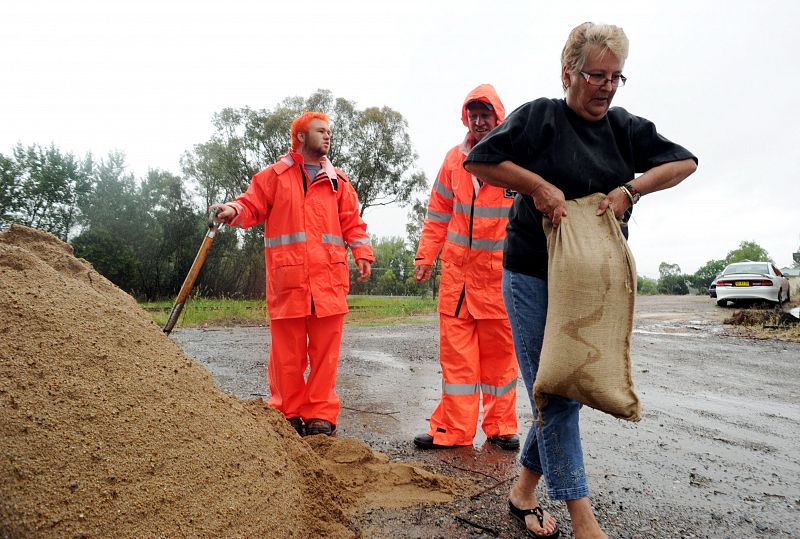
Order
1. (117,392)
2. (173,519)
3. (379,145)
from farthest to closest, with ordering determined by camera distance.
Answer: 1. (379,145)
2. (117,392)
3. (173,519)

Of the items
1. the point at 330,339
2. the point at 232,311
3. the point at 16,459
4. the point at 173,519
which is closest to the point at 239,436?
the point at 173,519

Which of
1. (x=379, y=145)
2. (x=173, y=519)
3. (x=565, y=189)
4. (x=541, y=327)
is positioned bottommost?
(x=173, y=519)

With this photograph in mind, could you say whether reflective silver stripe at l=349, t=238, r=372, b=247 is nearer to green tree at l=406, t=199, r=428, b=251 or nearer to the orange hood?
the orange hood

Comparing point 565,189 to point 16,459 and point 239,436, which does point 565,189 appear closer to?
point 239,436

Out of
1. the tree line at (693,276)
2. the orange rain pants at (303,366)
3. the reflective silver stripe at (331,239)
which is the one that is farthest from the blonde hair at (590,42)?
the tree line at (693,276)

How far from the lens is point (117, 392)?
175 centimetres

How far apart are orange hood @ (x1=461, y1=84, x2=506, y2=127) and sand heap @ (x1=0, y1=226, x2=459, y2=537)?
238cm

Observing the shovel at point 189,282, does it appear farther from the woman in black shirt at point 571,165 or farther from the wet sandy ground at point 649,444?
the woman in black shirt at point 571,165

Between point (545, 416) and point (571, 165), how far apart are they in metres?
0.95

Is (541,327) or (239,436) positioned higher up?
(541,327)

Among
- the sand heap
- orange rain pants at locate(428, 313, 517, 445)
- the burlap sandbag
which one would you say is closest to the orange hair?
orange rain pants at locate(428, 313, 517, 445)

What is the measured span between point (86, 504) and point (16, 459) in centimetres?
23

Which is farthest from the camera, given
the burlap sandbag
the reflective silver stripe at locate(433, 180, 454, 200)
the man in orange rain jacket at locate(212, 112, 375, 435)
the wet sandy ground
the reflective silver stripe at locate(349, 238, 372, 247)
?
the reflective silver stripe at locate(349, 238, 372, 247)

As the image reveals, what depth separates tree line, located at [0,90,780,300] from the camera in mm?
20203
